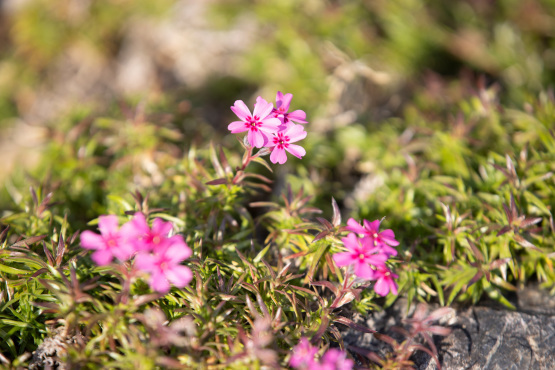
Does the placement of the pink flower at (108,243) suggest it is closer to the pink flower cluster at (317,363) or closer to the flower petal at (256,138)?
the flower petal at (256,138)

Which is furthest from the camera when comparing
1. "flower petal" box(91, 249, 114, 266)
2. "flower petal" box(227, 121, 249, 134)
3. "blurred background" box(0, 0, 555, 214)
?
"blurred background" box(0, 0, 555, 214)

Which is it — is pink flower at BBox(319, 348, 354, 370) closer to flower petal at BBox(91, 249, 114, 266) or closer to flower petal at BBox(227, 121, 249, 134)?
flower petal at BBox(91, 249, 114, 266)

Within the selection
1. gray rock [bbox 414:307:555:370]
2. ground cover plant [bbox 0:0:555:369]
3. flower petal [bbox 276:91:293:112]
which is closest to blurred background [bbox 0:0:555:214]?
ground cover plant [bbox 0:0:555:369]

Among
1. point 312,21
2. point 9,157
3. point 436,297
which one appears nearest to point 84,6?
point 9,157

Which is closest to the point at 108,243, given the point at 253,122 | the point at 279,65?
the point at 253,122

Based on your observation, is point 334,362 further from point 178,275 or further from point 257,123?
point 257,123

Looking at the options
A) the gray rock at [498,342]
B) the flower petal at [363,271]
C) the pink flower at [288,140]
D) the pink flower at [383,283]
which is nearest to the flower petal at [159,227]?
the pink flower at [288,140]

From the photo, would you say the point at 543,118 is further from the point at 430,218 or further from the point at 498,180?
the point at 430,218
